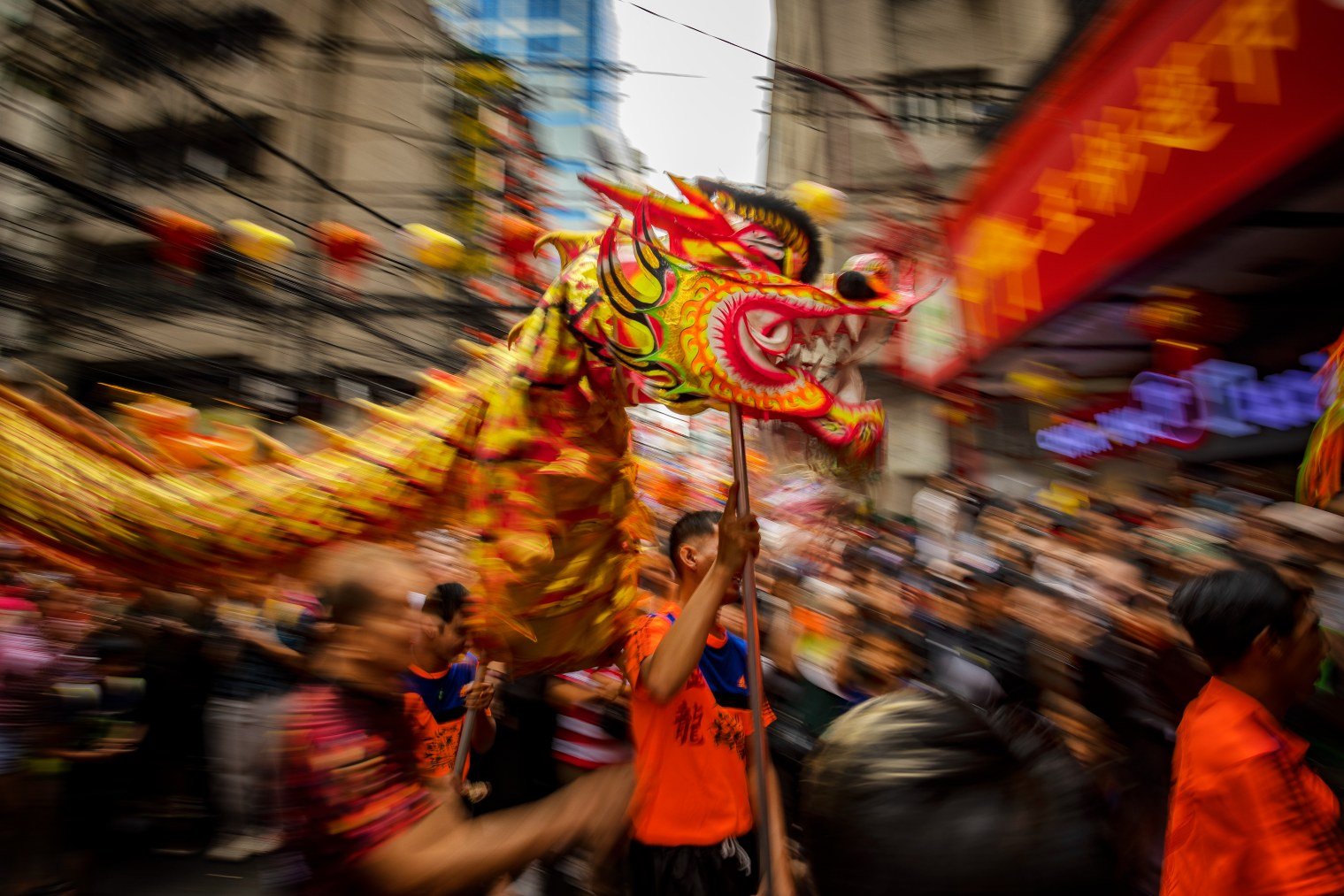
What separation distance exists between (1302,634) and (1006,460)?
22.8 ft

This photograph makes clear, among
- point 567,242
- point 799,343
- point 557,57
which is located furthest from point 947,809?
point 557,57

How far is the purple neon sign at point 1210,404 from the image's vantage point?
4.51 meters

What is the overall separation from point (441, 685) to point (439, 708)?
0.07m

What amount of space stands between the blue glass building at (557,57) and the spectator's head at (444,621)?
2.73 m

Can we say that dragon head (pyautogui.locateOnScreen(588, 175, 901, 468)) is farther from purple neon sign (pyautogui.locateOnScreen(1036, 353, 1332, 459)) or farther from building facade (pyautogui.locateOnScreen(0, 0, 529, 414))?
purple neon sign (pyautogui.locateOnScreen(1036, 353, 1332, 459))

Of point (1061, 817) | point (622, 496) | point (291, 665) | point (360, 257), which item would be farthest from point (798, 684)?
point (360, 257)

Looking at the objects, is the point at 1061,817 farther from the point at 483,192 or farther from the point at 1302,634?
the point at 483,192

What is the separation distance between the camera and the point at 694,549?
2277mm

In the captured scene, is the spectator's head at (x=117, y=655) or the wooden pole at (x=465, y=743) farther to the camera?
the spectator's head at (x=117, y=655)

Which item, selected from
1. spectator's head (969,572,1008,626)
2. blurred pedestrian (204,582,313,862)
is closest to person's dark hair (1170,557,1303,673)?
spectator's head (969,572,1008,626)

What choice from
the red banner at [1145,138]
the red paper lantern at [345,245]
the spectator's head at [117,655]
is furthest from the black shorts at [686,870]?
the red paper lantern at [345,245]

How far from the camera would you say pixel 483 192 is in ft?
20.9

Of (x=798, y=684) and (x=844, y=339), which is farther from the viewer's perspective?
(x=798, y=684)

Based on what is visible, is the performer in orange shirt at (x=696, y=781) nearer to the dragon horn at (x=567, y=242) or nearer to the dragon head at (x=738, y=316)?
the dragon head at (x=738, y=316)
